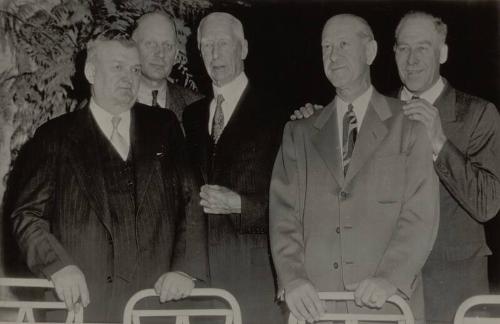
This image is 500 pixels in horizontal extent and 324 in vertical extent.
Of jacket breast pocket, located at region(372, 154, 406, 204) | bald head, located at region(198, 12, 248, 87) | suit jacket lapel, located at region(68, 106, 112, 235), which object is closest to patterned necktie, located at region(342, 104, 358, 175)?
jacket breast pocket, located at region(372, 154, 406, 204)

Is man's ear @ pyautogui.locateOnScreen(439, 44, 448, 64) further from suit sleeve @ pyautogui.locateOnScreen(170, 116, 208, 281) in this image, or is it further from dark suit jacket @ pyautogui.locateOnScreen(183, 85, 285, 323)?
suit sleeve @ pyautogui.locateOnScreen(170, 116, 208, 281)

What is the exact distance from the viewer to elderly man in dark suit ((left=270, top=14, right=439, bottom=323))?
2258mm

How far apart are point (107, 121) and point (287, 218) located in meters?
0.82

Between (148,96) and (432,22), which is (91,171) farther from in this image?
(432,22)

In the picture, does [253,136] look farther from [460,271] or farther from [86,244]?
[460,271]

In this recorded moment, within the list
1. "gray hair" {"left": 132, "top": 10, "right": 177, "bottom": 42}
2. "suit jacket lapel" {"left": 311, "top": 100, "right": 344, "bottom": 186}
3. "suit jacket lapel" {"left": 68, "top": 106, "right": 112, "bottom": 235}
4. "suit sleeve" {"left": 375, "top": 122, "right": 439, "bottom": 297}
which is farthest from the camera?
"gray hair" {"left": 132, "top": 10, "right": 177, "bottom": 42}

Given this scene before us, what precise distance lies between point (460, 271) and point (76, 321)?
1441 millimetres

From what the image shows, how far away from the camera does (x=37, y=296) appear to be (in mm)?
2883

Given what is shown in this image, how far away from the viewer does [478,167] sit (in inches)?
99.9

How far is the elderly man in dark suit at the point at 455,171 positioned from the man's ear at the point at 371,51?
20 centimetres

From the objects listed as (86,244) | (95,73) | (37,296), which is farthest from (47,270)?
(95,73)

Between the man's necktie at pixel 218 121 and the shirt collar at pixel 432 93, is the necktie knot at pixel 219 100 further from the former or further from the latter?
the shirt collar at pixel 432 93

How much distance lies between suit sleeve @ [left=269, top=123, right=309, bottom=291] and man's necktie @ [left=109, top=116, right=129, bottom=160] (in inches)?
23.2

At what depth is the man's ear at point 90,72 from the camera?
265cm
